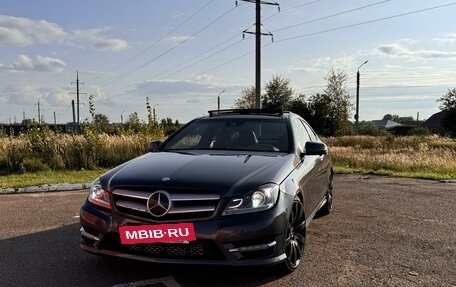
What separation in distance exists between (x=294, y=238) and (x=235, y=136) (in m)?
1.51

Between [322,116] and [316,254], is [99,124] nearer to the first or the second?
[316,254]

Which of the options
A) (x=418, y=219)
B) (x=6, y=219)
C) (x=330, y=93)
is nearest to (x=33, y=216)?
(x=6, y=219)

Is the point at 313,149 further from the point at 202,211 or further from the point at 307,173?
the point at 202,211

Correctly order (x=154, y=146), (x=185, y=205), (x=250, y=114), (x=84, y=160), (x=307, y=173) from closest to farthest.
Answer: (x=185, y=205) → (x=307, y=173) → (x=154, y=146) → (x=250, y=114) → (x=84, y=160)

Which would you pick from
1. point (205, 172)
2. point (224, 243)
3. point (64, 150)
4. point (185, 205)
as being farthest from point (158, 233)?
point (64, 150)

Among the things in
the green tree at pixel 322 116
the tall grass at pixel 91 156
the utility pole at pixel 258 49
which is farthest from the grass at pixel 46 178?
the green tree at pixel 322 116

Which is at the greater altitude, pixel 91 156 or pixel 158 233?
pixel 158 233

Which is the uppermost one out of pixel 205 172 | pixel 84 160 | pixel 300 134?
pixel 300 134

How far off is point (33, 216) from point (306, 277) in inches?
186

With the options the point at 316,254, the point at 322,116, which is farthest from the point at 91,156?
the point at 322,116

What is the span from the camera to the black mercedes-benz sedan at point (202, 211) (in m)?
3.72

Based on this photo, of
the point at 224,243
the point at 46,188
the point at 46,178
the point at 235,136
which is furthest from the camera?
the point at 46,178

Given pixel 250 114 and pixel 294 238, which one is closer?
pixel 294 238

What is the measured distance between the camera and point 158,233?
3740 mm
